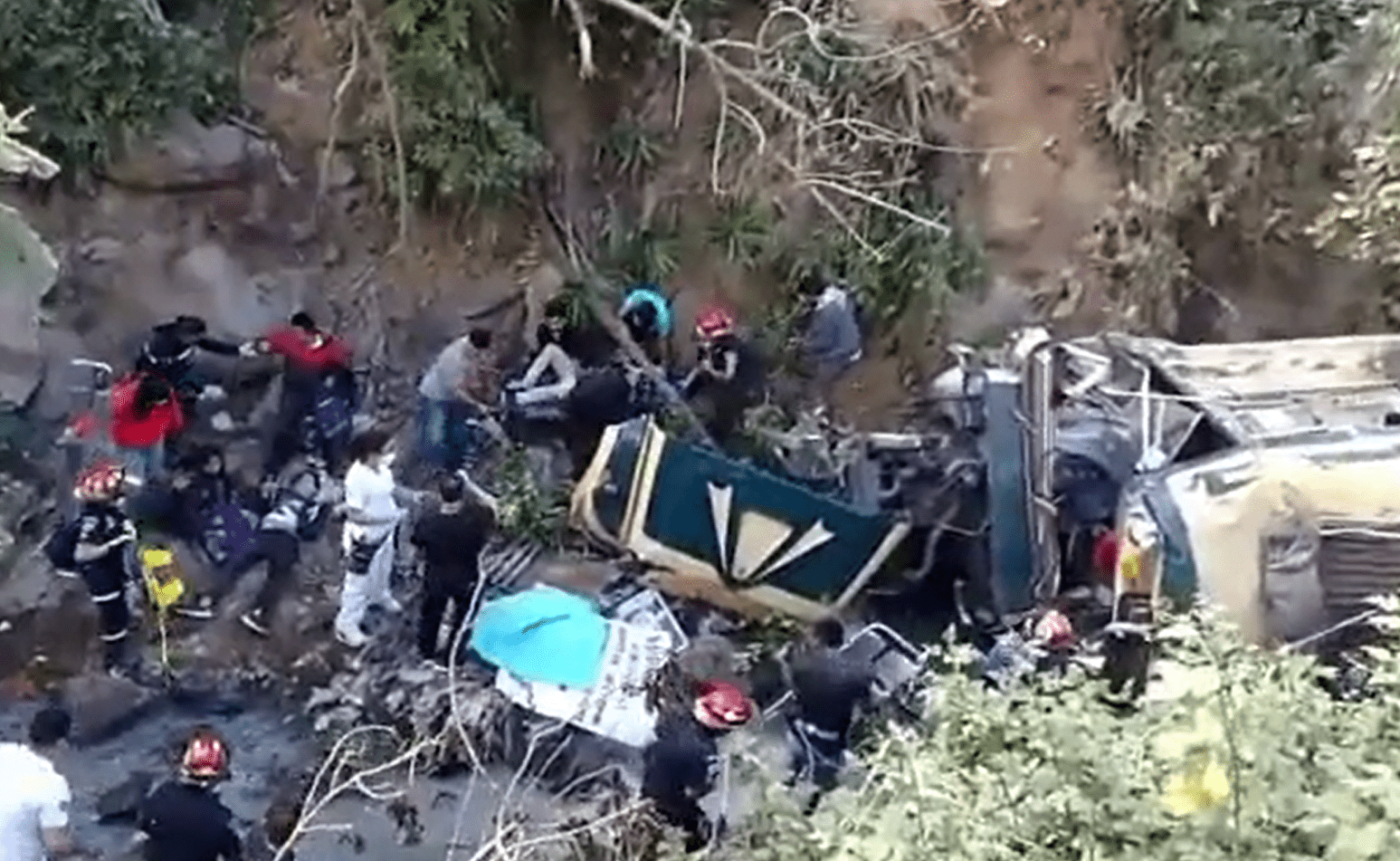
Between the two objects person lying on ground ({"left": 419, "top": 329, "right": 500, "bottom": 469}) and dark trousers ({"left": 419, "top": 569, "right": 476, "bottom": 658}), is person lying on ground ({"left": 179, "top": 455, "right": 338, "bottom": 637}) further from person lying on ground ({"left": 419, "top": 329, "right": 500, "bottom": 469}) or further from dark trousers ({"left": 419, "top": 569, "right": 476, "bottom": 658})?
dark trousers ({"left": 419, "top": 569, "right": 476, "bottom": 658})

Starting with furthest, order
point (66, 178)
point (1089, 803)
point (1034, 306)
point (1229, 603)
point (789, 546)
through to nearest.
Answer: point (1034, 306)
point (66, 178)
point (789, 546)
point (1229, 603)
point (1089, 803)

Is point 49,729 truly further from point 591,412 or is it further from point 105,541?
point 591,412

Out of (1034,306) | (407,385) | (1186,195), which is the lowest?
(407,385)

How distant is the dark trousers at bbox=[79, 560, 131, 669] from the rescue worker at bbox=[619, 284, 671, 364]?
3174 millimetres

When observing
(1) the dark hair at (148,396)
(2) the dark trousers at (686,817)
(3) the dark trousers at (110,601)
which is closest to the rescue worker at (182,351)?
(1) the dark hair at (148,396)

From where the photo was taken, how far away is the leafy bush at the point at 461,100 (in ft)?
37.6

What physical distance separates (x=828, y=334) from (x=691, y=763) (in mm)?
4559

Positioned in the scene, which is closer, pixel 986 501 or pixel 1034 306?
pixel 986 501

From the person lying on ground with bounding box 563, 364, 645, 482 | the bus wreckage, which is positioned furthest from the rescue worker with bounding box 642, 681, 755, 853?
the person lying on ground with bounding box 563, 364, 645, 482

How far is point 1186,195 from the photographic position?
38.6 feet

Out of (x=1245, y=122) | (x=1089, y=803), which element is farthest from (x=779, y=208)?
(x=1089, y=803)

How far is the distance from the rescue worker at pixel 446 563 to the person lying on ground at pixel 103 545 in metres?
1.31

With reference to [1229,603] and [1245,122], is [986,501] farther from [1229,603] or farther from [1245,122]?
[1245,122]

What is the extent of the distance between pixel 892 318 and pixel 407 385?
2789mm
